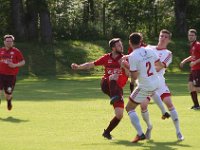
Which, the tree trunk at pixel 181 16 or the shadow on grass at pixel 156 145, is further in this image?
the tree trunk at pixel 181 16

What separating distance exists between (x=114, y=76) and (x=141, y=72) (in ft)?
3.62

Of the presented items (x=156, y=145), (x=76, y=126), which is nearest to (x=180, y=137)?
(x=156, y=145)

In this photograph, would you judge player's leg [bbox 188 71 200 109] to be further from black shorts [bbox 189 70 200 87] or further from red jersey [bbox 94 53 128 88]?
red jersey [bbox 94 53 128 88]

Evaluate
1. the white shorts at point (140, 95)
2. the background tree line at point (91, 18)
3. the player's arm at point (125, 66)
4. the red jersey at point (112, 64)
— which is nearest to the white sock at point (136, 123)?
the white shorts at point (140, 95)

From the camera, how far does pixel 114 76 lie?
482 inches

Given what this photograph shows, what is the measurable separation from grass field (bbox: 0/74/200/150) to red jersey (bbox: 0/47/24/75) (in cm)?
110

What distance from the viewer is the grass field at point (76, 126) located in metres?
11.3

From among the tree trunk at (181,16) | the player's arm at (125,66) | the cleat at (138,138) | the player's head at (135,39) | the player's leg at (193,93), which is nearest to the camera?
the player's head at (135,39)

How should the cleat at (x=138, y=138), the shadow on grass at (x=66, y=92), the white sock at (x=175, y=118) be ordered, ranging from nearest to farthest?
the cleat at (x=138, y=138), the white sock at (x=175, y=118), the shadow on grass at (x=66, y=92)

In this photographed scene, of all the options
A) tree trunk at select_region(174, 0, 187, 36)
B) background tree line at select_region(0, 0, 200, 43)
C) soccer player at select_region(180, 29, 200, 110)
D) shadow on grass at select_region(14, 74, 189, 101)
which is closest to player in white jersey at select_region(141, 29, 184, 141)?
soccer player at select_region(180, 29, 200, 110)

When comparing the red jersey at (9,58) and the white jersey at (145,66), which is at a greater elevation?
the white jersey at (145,66)

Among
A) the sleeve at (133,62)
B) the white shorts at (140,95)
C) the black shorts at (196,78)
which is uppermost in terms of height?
the sleeve at (133,62)

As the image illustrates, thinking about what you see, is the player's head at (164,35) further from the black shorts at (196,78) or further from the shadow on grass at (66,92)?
the shadow on grass at (66,92)

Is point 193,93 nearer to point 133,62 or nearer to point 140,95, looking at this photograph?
point 140,95
